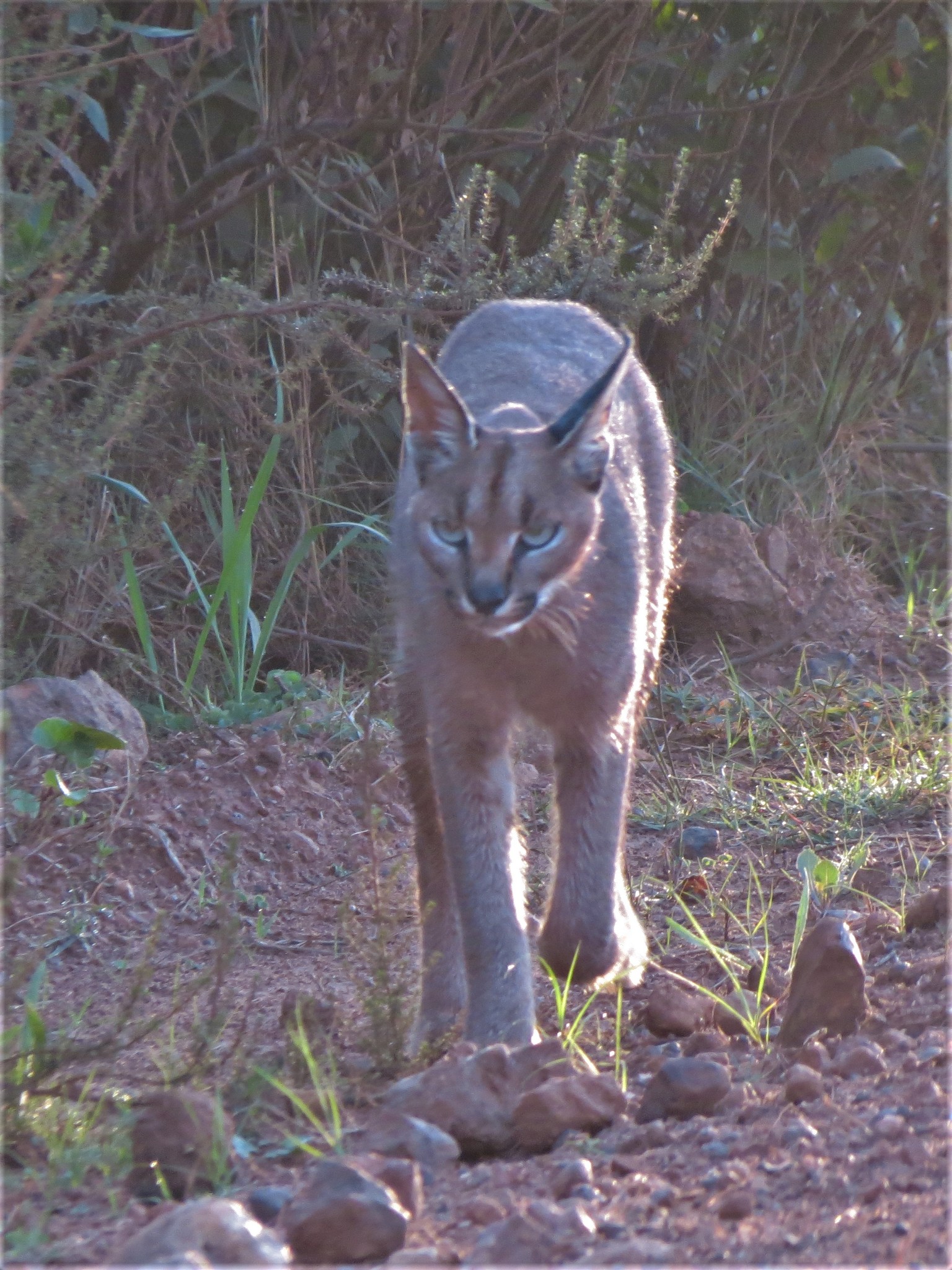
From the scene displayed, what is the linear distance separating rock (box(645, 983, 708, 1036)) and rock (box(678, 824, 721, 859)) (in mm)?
1258

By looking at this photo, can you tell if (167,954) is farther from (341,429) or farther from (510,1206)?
(341,429)

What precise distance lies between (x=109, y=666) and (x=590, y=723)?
7.60ft

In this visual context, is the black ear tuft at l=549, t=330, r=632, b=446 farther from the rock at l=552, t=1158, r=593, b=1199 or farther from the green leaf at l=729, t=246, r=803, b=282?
the green leaf at l=729, t=246, r=803, b=282

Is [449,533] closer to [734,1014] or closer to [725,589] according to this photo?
[734,1014]

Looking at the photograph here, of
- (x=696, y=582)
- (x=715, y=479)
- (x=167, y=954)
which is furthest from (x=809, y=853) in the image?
(x=715, y=479)

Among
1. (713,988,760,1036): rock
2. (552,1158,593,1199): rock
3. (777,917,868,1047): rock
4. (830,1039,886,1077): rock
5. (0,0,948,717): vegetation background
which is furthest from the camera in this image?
(0,0,948,717): vegetation background

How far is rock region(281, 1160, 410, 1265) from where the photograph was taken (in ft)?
6.37

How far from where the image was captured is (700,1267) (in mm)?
1860

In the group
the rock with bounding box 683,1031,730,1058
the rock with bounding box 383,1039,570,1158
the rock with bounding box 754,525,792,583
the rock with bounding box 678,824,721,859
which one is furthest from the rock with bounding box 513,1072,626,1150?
the rock with bounding box 754,525,792,583

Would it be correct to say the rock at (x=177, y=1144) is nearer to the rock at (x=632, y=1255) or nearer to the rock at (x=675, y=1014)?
the rock at (x=632, y=1255)

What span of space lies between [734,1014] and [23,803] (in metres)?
1.96

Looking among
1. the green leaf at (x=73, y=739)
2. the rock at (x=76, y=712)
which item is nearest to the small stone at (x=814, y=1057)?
the green leaf at (x=73, y=739)

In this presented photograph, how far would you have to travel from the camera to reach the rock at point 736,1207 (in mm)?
2012

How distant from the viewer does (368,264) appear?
19.5 feet
